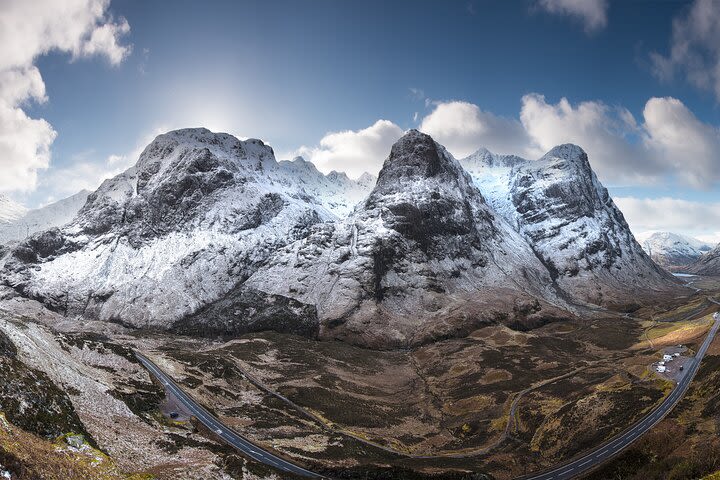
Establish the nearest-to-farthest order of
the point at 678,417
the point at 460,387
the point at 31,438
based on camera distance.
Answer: the point at 31,438 → the point at 678,417 → the point at 460,387

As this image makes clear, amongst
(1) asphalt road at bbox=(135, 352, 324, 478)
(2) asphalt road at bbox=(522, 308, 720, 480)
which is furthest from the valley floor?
(1) asphalt road at bbox=(135, 352, 324, 478)

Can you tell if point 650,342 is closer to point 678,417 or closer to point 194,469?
point 678,417

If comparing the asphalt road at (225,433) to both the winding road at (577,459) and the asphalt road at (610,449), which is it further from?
the asphalt road at (610,449)

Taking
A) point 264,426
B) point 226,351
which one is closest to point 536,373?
point 264,426

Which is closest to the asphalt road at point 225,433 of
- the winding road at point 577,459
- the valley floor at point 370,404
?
the winding road at point 577,459

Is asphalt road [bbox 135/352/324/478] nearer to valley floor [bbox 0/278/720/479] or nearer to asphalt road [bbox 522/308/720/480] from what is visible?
valley floor [bbox 0/278/720/479]

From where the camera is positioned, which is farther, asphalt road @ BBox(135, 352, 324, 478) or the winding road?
asphalt road @ BBox(135, 352, 324, 478)
